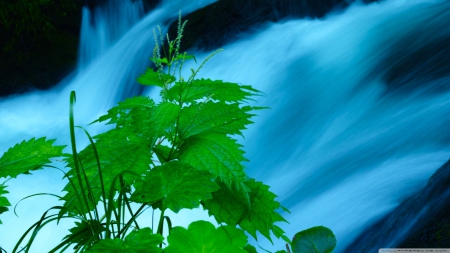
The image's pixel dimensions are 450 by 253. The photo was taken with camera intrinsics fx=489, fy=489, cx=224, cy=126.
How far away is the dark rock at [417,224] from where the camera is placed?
1.92 m

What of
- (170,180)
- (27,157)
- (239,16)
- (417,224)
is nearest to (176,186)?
(170,180)

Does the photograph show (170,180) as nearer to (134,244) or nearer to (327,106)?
(134,244)

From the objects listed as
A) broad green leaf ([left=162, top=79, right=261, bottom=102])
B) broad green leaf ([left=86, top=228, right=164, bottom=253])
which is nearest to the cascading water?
broad green leaf ([left=162, top=79, right=261, bottom=102])

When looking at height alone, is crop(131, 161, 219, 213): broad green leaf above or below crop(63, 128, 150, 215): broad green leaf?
below

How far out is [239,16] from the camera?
559 cm

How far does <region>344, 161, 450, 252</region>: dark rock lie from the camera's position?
75.7 inches

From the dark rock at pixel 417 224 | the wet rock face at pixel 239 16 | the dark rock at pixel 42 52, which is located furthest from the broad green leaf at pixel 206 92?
the dark rock at pixel 42 52

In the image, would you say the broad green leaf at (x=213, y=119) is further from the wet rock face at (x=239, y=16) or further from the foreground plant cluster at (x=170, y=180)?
the wet rock face at (x=239, y=16)

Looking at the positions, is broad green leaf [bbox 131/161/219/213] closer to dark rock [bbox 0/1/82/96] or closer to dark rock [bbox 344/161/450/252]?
dark rock [bbox 344/161/450/252]

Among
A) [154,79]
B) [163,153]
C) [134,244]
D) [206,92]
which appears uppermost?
[154,79]

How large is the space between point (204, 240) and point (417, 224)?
4.82 ft

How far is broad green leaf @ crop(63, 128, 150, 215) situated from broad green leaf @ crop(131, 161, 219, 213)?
41 millimetres

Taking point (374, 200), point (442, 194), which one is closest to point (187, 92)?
point (442, 194)

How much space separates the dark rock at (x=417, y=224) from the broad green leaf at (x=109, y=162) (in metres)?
1.28
